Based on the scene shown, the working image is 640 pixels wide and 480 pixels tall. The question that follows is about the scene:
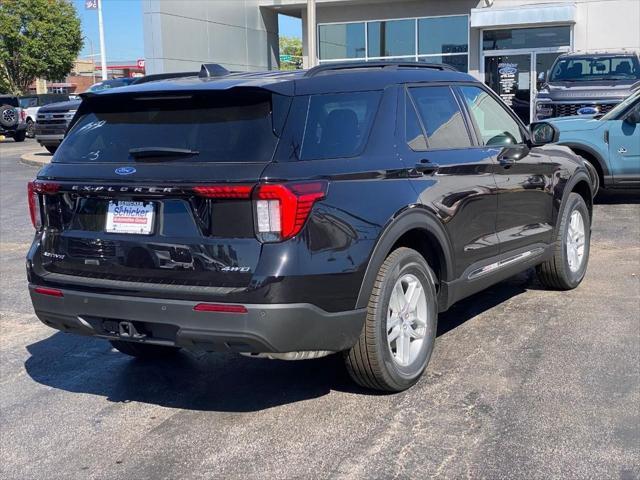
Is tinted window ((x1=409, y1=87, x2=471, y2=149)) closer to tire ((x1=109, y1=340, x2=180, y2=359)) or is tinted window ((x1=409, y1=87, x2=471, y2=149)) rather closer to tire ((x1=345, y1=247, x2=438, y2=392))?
tire ((x1=345, y1=247, x2=438, y2=392))

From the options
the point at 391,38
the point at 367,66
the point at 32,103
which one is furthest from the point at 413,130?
the point at 32,103

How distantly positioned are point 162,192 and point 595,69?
537 inches

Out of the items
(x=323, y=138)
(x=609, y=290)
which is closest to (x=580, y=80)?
(x=609, y=290)

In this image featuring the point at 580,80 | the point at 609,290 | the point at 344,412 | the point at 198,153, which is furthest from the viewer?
the point at 580,80

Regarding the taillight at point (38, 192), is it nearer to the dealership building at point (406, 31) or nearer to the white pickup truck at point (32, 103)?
the dealership building at point (406, 31)

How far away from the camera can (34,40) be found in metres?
47.0

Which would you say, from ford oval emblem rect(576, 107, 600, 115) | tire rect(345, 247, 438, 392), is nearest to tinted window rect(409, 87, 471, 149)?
tire rect(345, 247, 438, 392)

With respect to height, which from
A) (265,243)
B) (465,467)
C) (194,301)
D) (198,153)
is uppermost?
(198,153)

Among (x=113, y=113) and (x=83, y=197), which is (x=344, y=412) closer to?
(x=83, y=197)

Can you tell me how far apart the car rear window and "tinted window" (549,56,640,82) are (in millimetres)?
12566

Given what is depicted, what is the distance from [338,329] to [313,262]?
411mm

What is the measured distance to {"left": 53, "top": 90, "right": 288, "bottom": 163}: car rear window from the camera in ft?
13.4

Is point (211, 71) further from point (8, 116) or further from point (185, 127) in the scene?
point (8, 116)

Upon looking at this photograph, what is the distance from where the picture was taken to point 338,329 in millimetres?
4137
